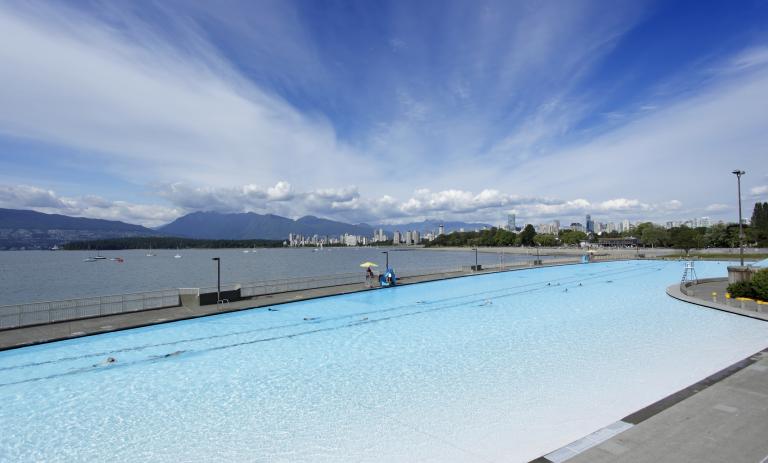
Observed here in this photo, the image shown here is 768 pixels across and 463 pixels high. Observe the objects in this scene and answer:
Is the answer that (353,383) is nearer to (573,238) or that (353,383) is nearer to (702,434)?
(702,434)

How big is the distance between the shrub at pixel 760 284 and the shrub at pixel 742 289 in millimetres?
Answer: 286

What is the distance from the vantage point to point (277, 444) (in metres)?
7.13

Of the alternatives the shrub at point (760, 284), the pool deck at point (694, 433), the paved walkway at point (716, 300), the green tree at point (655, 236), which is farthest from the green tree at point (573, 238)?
the pool deck at point (694, 433)

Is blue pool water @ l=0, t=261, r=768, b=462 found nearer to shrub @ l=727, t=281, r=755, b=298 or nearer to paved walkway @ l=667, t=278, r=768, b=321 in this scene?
paved walkway @ l=667, t=278, r=768, b=321

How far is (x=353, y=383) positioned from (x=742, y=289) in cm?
2048

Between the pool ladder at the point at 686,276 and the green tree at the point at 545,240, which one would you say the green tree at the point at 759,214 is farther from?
the pool ladder at the point at 686,276

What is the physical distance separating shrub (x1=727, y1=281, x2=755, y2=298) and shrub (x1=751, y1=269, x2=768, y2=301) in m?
0.29

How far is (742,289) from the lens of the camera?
763 inches

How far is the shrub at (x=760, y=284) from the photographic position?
58.5 ft

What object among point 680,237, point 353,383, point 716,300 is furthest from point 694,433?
point 680,237

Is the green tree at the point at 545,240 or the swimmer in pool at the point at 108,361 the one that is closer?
the swimmer in pool at the point at 108,361

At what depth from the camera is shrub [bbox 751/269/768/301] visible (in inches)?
702

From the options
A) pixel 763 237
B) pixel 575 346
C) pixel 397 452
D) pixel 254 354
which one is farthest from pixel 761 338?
pixel 763 237

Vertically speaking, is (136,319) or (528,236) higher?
(528,236)
